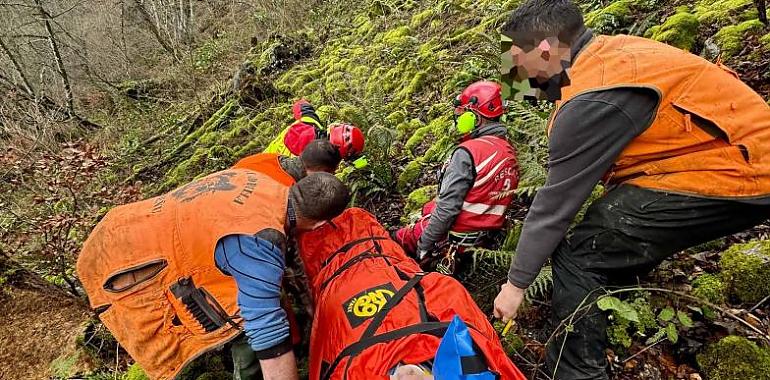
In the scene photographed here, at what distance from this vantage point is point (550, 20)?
221cm

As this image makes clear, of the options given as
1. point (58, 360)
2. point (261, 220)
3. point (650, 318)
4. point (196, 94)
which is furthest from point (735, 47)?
point (196, 94)

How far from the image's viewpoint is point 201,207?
276 cm

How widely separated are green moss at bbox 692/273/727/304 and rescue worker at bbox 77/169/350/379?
Answer: 97.8 inches

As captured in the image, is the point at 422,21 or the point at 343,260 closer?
the point at 343,260

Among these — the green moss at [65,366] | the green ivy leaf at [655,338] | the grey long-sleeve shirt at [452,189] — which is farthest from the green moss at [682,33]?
the green moss at [65,366]

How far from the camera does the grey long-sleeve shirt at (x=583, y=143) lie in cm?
206

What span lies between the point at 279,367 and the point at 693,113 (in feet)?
8.48

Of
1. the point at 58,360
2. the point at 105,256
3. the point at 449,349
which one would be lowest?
the point at 58,360

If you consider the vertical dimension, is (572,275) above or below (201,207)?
below

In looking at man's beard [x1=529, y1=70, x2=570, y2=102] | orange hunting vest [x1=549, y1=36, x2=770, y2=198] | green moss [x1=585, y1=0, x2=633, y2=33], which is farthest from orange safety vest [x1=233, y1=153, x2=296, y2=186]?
green moss [x1=585, y1=0, x2=633, y2=33]

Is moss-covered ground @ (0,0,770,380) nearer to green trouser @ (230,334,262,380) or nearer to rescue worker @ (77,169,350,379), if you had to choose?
green trouser @ (230,334,262,380)

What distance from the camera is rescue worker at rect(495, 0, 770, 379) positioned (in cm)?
209

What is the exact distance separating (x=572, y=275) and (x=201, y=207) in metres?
2.20

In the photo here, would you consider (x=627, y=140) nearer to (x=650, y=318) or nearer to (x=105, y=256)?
(x=650, y=318)
